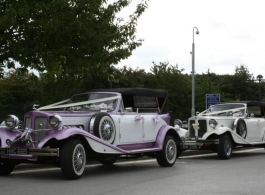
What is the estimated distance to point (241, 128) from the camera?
55.5ft

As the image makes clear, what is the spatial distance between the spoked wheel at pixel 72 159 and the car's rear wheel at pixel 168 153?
3251 millimetres

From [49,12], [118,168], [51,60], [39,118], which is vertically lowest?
[118,168]

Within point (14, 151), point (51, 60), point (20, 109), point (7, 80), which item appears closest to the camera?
point (14, 151)

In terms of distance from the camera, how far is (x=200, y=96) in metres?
41.9

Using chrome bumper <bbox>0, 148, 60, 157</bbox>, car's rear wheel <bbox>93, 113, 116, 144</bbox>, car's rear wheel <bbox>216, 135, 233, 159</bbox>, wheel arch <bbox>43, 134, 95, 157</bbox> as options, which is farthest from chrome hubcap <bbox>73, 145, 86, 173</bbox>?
car's rear wheel <bbox>216, 135, 233, 159</bbox>

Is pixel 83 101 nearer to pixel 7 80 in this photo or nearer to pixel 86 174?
pixel 86 174

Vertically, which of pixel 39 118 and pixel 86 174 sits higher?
pixel 39 118

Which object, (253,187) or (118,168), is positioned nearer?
(253,187)

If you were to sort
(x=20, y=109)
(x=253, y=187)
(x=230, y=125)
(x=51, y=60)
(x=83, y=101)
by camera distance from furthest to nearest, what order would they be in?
(x=20, y=109), (x=230, y=125), (x=51, y=60), (x=83, y=101), (x=253, y=187)

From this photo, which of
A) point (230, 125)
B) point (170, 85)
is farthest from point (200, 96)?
point (230, 125)

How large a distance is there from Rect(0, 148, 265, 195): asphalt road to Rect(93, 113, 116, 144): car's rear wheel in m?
0.89

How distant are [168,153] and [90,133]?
315 centimetres

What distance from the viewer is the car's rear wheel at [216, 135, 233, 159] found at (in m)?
15.5

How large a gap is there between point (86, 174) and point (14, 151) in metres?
2.00
